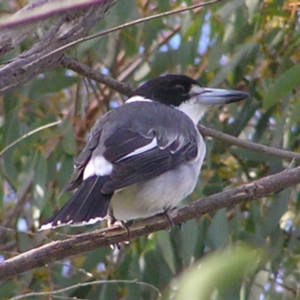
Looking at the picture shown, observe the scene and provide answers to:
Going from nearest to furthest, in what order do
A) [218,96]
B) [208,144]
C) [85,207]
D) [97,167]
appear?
1. [85,207]
2. [97,167]
3. [218,96]
4. [208,144]

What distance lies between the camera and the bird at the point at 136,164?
8.14 feet

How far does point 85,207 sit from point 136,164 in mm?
319

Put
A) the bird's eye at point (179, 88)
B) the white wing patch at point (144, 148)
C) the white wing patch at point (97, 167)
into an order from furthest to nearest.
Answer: the bird's eye at point (179, 88)
the white wing patch at point (144, 148)
the white wing patch at point (97, 167)

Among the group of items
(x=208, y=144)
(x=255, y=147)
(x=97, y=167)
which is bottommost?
(x=208, y=144)

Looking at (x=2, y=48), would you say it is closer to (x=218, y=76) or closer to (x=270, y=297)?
(x=270, y=297)

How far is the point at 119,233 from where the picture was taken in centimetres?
250

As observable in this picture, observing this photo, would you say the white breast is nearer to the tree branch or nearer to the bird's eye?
the tree branch

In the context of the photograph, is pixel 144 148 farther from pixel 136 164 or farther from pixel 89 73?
pixel 89 73

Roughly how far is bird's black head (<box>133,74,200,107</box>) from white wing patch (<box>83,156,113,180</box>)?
0.81 meters

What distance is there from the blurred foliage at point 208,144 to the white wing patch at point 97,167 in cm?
52

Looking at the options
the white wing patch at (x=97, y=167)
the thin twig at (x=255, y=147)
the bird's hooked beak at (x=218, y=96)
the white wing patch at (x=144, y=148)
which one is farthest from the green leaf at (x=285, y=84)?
the white wing patch at (x=97, y=167)

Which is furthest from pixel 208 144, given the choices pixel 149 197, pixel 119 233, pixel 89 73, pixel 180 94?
pixel 119 233

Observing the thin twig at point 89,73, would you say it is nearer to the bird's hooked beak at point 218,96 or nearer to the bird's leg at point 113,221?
the bird's hooked beak at point 218,96

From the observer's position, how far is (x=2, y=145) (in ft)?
11.7
